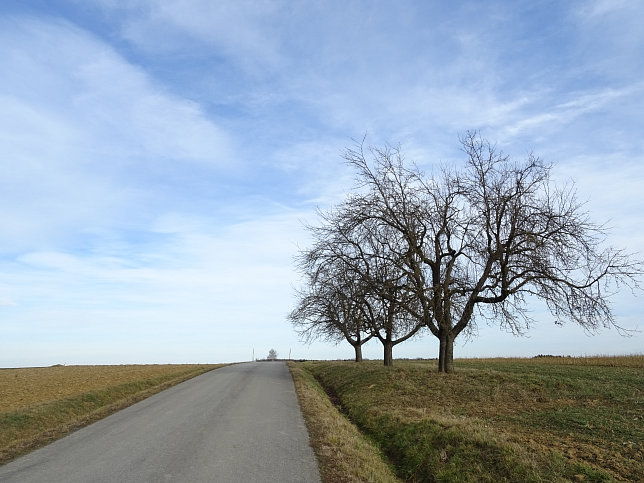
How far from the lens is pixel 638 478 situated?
6.95 meters

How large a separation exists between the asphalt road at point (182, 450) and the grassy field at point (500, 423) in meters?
1.05

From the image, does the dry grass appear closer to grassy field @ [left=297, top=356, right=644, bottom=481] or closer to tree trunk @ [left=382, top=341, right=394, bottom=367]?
grassy field @ [left=297, top=356, right=644, bottom=481]

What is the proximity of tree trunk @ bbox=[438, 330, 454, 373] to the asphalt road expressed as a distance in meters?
8.20

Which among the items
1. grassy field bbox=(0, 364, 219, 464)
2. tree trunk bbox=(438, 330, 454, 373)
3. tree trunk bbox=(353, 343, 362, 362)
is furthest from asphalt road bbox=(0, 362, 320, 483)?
tree trunk bbox=(353, 343, 362, 362)

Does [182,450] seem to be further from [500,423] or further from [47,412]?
[47,412]

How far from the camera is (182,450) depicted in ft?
29.5

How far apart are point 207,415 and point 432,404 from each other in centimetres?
694

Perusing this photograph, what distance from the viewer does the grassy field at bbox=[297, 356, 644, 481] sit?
304 inches

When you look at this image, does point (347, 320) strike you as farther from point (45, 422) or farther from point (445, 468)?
point (445, 468)

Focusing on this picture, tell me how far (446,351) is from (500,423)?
877 cm

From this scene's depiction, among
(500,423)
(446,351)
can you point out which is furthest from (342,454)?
(446,351)

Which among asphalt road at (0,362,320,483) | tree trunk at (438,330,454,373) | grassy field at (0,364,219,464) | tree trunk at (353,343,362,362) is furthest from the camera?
tree trunk at (353,343,362,362)

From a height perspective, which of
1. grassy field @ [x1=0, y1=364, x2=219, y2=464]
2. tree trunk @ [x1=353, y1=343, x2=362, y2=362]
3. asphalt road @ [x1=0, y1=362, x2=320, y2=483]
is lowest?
grassy field @ [x1=0, y1=364, x2=219, y2=464]

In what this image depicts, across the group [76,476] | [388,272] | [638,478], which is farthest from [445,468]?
[388,272]
